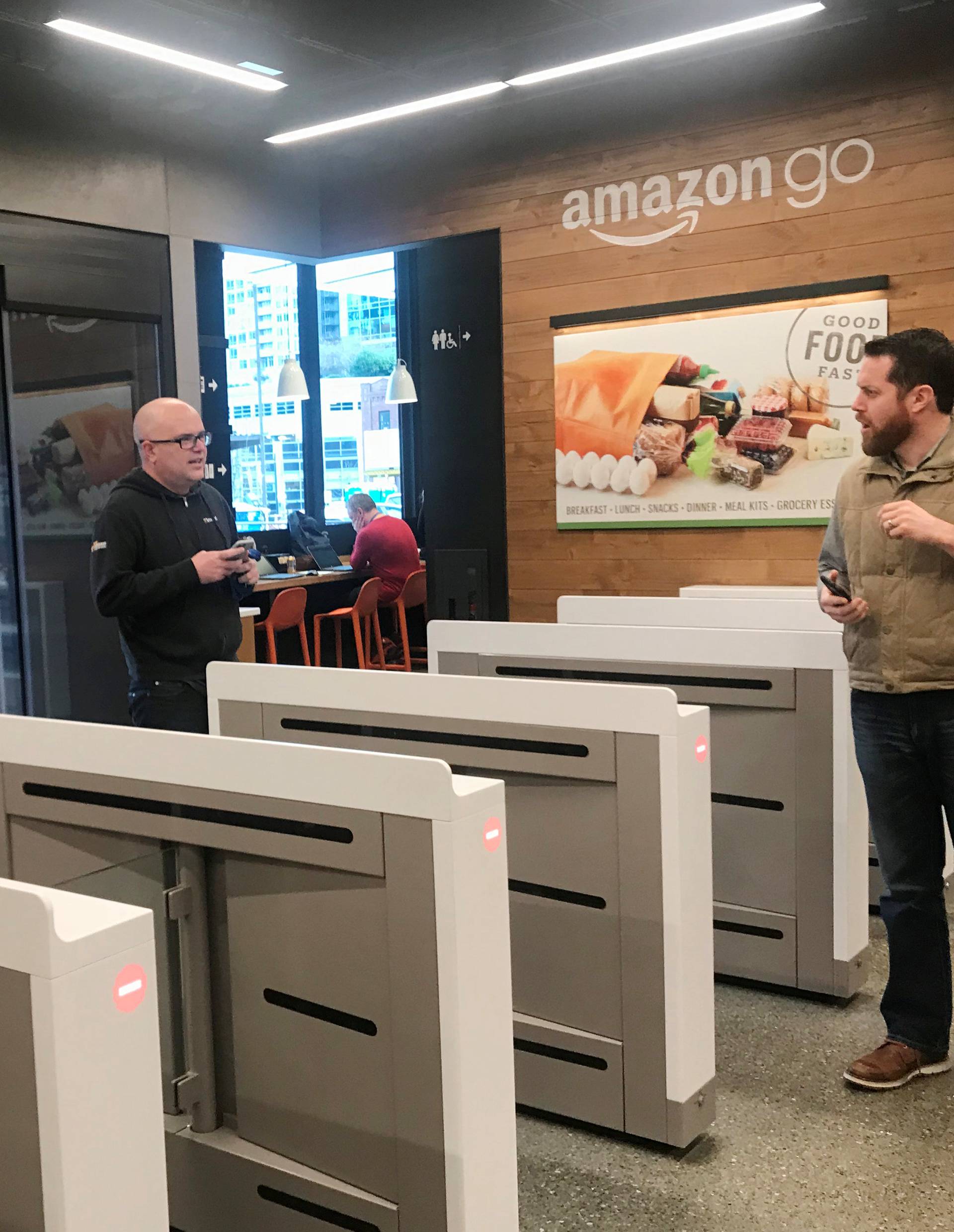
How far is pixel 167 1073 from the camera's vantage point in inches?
77.5

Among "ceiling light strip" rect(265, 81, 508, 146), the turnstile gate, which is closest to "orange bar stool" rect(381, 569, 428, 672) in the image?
"ceiling light strip" rect(265, 81, 508, 146)

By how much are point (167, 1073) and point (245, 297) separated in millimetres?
8762

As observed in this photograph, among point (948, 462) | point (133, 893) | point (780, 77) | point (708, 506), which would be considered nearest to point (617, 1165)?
point (133, 893)

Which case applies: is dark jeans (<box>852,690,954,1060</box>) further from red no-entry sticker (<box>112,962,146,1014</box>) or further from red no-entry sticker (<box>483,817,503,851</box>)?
red no-entry sticker (<box>112,962,146,1014</box>)

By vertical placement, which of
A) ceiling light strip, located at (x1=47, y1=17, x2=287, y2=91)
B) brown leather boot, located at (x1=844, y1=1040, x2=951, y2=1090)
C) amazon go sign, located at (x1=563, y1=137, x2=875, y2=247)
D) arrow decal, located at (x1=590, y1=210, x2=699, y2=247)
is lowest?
brown leather boot, located at (x1=844, y1=1040, x2=951, y2=1090)

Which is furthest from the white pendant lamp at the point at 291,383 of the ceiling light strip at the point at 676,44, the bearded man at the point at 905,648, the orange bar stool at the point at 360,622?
the bearded man at the point at 905,648

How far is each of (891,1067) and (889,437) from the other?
1336mm

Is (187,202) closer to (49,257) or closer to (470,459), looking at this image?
(49,257)

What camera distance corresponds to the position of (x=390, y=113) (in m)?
5.29

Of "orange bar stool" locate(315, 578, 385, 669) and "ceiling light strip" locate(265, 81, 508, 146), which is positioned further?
"orange bar stool" locate(315, 578, 385, 669)

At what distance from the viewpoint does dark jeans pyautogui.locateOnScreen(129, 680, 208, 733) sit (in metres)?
3.23

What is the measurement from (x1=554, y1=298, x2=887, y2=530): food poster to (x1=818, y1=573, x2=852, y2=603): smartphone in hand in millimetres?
2367

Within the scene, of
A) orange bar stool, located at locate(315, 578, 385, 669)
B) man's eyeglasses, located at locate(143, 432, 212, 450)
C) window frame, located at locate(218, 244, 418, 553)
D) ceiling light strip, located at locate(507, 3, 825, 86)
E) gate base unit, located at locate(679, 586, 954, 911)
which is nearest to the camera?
man's eyeglasses, located at locate(143, 432, 212, 450)

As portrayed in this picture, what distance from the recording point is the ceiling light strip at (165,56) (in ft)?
14.2
